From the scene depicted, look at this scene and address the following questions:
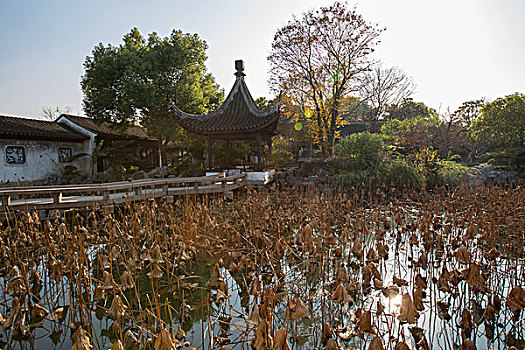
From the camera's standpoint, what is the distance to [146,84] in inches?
571

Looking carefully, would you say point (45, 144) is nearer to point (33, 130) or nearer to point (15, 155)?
point (33, 130)

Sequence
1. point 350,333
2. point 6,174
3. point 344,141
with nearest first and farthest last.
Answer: point 350,333, point 344,141, point 6,174

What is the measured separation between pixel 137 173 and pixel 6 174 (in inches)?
199

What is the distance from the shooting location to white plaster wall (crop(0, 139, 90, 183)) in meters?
13.2

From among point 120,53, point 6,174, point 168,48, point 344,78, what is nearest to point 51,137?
point 6,174

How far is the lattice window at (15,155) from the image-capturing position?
13.3 meters

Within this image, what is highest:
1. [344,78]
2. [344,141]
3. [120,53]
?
[120,53]

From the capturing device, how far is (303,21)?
544 inches

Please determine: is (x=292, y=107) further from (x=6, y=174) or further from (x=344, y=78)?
(x=6, y=174)

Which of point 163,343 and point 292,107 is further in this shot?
point 292,107

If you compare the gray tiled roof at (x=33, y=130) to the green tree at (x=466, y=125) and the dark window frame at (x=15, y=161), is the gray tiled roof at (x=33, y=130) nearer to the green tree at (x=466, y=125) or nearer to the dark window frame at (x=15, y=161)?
the dark window frame at (x=15, y=161)

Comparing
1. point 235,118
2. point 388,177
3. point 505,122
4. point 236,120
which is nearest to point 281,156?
point 235,118

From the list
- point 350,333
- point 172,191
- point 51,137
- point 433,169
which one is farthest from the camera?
point 51,137

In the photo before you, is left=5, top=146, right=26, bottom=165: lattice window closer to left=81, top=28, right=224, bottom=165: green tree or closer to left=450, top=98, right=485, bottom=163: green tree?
left=81, top=28, right=224, bottom=165: green tree
